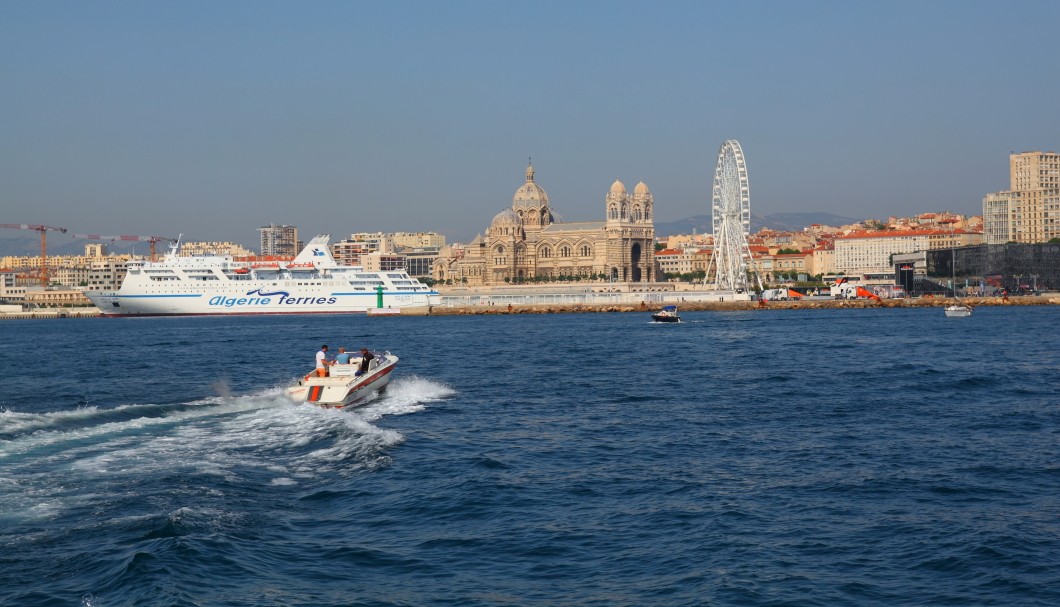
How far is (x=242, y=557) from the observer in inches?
459

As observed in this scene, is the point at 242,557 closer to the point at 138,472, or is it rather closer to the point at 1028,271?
the point at 138,472

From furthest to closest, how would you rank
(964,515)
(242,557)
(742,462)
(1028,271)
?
(1028,271) < (742,462) < (964,515) < (242,557)

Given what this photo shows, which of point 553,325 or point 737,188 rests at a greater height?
point 737,188

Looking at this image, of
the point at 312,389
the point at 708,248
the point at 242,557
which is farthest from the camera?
the point at 708,248

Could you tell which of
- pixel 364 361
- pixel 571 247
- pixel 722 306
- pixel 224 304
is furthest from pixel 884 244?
pixel 364 361

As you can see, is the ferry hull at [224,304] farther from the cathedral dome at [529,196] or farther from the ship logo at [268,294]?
the cathedral dome at [529,196]

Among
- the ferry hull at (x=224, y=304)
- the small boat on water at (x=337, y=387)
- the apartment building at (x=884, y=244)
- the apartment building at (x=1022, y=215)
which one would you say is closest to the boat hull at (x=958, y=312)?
the ferry hull at (x=224, y=304)

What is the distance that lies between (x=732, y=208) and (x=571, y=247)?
197 feet

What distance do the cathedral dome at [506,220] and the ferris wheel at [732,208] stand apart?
55.5 m

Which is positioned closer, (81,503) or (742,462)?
(81,503)

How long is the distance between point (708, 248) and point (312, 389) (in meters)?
170

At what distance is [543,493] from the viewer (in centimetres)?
1497

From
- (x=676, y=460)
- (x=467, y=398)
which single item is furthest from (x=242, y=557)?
(x=467, y=398)

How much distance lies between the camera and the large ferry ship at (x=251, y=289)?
9869cm
